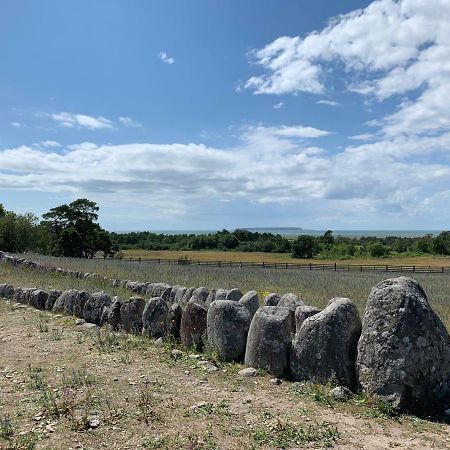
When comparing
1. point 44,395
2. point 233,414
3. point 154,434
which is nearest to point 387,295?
point 233,414

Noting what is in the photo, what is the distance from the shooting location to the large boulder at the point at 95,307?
12705 mm

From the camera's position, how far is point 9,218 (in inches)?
2680

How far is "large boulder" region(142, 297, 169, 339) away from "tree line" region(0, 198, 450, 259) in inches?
2366

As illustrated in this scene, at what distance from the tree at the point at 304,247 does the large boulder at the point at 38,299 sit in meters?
86.0

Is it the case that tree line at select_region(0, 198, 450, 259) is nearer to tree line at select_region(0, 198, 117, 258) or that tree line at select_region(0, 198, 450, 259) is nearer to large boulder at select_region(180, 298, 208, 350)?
tree line at select_region(0, 198, 117, 258)

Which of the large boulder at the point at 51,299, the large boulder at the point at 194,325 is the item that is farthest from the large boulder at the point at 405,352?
the large boulder at the point at 51,299

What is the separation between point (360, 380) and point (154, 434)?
3.31 m

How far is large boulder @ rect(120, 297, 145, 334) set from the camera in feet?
38.0

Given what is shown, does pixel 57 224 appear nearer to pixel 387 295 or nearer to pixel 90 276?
pixel 90 276

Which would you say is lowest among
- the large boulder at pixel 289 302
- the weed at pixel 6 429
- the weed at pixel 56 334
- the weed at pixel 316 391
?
the weed at pixel 6 429

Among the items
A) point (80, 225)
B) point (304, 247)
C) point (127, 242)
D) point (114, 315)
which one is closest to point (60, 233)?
point (80, 225)

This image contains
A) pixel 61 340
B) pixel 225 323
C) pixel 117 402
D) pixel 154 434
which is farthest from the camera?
pixel 61 340

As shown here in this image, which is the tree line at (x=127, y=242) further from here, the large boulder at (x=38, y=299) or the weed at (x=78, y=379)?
the weed at (x=78, y=379)

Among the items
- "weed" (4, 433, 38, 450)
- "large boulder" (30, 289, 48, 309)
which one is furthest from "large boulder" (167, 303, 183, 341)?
"large boulder" (30, 289, 48, 309)
